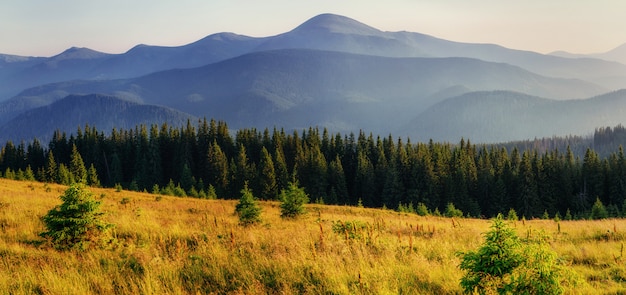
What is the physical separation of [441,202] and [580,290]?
276 feet

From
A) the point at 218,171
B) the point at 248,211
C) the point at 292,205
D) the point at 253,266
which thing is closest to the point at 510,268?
the point at 253,266

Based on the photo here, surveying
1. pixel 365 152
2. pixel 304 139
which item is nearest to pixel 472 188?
pixel 365 152

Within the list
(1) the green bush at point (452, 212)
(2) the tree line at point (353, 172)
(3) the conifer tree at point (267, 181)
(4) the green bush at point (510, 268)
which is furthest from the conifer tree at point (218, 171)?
(4) the green bush at point (510, 268)

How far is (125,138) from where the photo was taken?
389 feet

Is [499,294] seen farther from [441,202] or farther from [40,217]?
[441,202]

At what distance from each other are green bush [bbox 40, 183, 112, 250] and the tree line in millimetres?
57489

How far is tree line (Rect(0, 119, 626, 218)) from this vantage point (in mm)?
83812

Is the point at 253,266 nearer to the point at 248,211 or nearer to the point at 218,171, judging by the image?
the point at 248,211

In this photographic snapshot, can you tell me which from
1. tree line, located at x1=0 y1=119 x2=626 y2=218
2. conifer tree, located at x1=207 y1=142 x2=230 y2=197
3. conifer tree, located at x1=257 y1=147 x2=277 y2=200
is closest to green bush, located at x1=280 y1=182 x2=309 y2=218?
tree line, located at x1=0 y1=119 x2=626 y2=218

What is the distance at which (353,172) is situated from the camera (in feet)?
342

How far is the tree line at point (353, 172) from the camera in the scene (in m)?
83.8

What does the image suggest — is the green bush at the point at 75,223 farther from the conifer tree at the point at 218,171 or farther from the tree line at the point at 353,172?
the conifer tree at the point at 218,171

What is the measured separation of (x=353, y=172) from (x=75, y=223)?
94.6m

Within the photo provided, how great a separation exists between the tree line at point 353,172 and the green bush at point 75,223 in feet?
189
